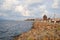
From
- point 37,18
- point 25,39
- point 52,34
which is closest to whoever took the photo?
point 52,34

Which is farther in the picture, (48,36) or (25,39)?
(25,39)

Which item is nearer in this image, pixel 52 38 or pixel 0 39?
pixel 52 38

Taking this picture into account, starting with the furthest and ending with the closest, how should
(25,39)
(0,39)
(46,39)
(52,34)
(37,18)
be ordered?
(37,18), (0,39), (25,39), (52,34), (46,39)

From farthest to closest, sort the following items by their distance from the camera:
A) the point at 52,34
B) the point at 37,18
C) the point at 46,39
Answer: the point at 37,18 < the point at 52,34 < the point at 46,39

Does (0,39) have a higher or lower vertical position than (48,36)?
lower

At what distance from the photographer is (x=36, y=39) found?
1117 inches

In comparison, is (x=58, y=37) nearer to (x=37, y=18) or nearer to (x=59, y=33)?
→ (x=59, y=33)

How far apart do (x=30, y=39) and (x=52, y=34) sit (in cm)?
361

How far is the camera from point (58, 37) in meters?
28.6

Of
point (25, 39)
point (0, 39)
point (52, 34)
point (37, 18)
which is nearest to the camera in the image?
point (52, 34)

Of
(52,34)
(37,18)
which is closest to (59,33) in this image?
(52,34)

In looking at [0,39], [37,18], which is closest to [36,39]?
[0,39]

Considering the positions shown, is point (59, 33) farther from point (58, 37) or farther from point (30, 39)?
point (30, 39)

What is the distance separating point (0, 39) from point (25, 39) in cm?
1843
